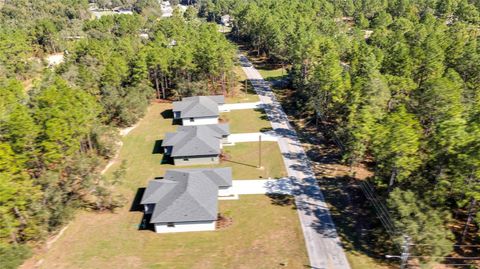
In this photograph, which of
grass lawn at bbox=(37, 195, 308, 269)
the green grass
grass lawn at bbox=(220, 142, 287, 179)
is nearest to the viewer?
the green grass

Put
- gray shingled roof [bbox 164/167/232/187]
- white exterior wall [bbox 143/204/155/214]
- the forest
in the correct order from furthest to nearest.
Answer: gray shingled roof [bbox 164/167/232/187]
white exterior wall [bbox 143/204/155/214]
the forest

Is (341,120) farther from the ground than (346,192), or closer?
farther from the ground

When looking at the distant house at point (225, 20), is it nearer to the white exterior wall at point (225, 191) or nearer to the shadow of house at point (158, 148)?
the shadow of house at point (158, 148)

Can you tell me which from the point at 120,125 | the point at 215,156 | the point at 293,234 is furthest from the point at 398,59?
the point at 120,125

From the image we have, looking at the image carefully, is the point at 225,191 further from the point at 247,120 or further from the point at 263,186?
the point at 247,120

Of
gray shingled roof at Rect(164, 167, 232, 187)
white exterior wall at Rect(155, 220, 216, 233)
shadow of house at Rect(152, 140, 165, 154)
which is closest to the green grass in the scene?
white exterior wall at Rect(155, 220, 216, 233)

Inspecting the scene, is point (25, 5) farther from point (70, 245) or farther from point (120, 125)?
point (70, 245)

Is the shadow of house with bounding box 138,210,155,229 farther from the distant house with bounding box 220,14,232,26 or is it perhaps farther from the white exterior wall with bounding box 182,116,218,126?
the distant house with bounding box 220,14,232,26

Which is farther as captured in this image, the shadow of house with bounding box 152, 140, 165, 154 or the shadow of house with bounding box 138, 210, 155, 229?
the shadow of house with bounding box 152, 140, 165, 154
